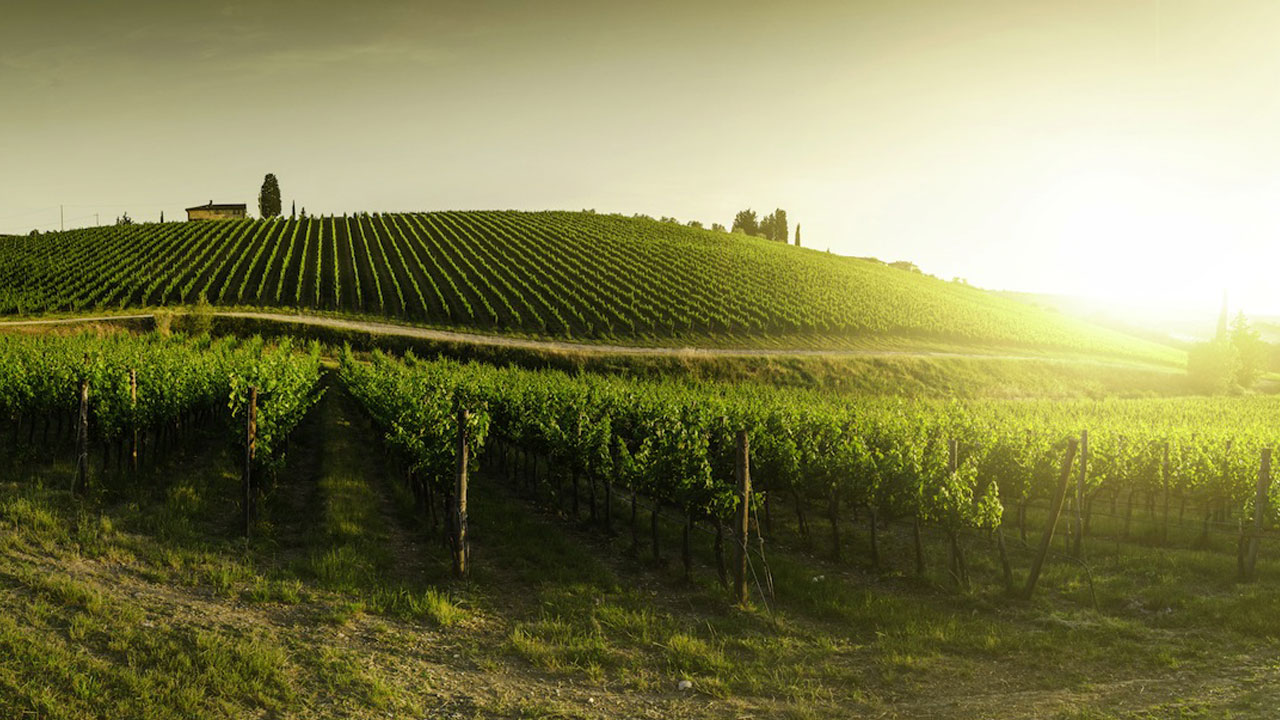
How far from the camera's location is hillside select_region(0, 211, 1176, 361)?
5425cm

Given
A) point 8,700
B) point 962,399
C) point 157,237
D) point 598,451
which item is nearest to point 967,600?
point 598,451

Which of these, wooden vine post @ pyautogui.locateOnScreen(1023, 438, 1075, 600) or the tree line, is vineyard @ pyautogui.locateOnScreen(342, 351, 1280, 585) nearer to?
wooden vine post @ pyautogui.locateOnScreen(1023, 438, 1075, 600)

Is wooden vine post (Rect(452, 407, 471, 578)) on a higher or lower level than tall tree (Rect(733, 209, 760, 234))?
lower

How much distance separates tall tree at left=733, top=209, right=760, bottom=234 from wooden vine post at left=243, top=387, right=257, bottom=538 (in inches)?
4849

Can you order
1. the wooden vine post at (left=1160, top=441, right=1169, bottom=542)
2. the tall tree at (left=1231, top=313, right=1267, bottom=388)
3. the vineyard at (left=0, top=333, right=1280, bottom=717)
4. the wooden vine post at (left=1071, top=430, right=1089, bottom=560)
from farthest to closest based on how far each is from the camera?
the tall tree at (left=1231, top=313, right=1267, bottom=388) < the wooden vine post at (left=1160, top=441, right=1169, bottom=542) < the wooden vine post at (left=1071, top=430, right=1089, bottom=560) < the vineyard at (left=0, top=333, right=1280, bottom=717)

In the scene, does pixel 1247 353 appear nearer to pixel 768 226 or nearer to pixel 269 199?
pixel 768 226

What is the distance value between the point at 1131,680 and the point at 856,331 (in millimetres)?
49875

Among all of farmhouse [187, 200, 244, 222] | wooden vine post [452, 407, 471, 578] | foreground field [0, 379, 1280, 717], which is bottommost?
foreground field [0, 379, 1280, 717]

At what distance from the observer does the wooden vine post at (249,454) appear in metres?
14.2

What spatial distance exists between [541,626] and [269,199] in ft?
375

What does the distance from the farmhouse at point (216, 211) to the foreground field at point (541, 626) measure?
105 meters

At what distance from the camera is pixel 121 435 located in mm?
17906

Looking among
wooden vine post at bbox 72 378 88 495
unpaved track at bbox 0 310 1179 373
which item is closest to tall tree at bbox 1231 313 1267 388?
unpaved track at bbox 0 310 1179 373

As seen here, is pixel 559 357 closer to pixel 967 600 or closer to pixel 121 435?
pixel 121 435
